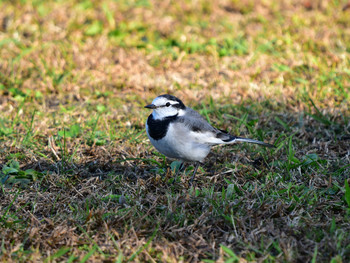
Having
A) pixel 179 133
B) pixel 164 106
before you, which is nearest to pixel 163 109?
pixel 164 106

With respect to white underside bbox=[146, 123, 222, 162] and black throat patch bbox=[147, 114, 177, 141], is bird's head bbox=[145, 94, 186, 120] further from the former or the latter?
white underside bbox=[146, 123, 222, 162]

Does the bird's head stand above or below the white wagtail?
above

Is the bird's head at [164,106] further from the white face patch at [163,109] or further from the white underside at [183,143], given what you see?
the white underside at [183,143]

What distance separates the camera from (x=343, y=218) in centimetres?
332

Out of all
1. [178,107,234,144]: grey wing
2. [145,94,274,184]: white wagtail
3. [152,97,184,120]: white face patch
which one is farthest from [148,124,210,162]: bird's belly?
[152,97,184,120]: white face patch

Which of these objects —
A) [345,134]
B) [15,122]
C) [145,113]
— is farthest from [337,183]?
[15,122]

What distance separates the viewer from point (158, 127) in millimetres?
3951

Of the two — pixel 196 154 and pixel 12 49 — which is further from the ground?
pixel 12 49

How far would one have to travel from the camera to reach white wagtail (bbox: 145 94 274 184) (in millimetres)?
3887

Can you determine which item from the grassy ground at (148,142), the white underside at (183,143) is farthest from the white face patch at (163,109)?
the grassy ground at (148,142)

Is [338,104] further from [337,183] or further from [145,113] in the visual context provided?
[145,113]

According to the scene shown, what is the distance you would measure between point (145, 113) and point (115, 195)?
1.82 metres

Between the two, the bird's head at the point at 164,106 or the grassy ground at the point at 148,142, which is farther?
the bird's head at the point at 164,106

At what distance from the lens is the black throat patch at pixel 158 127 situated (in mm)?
3900
